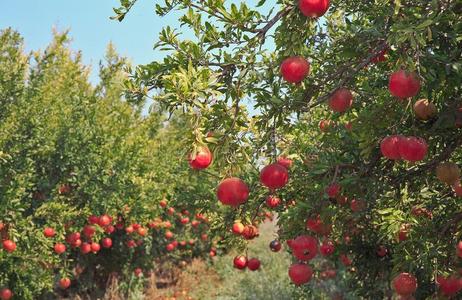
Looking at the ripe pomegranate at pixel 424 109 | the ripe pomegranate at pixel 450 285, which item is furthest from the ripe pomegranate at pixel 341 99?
the ripe pomegranate at pixel 450 285

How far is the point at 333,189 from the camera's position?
315 cm

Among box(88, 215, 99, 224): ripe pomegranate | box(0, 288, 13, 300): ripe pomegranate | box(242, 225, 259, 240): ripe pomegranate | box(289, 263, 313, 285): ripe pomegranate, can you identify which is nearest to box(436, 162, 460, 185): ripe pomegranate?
box(289, 263, 313, 285): ripe pomegranate

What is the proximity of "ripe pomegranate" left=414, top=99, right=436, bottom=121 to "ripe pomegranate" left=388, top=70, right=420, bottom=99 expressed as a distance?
0.69 m

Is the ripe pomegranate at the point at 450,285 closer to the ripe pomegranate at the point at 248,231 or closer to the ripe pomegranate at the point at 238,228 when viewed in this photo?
the ripe pomegranate at the point at 248,231

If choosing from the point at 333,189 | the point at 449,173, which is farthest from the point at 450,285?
the point at 333,189

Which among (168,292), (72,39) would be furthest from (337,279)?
(72,39)

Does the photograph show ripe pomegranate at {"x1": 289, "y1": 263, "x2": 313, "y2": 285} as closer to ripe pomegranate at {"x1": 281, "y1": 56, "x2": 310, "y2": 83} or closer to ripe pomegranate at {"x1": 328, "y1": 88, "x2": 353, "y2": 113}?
ripe pomegranate at {"x1": 328, "y1": 88, "x2": 353, "y2": 113}

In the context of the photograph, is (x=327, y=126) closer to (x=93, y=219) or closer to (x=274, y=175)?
(x=274, y=175)

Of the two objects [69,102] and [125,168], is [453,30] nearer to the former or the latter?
[125,168]

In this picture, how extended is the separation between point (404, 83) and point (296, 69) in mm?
541

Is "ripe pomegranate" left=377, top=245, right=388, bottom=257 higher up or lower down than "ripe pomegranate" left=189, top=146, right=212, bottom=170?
higher up

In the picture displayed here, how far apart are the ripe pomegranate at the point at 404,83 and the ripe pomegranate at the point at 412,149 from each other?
1.17 ft

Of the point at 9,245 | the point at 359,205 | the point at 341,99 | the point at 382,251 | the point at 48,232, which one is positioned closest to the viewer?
the point at 341,99

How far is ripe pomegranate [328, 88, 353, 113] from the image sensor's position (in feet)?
9.33
